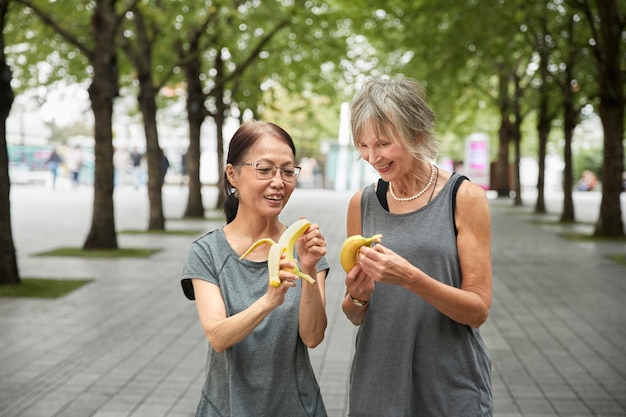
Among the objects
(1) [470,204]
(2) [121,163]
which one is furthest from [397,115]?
(2) [121,163]

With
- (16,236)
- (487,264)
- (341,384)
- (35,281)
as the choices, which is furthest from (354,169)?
(487,264)

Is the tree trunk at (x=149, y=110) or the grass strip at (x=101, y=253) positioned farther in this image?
the tree trunk at (x=149, y=110)

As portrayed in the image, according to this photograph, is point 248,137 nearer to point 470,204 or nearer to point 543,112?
point 470,204

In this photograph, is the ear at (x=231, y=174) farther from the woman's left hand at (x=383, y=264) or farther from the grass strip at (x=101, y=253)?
the grass strip at (x=101, y=253)

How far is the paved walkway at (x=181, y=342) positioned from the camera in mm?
6430

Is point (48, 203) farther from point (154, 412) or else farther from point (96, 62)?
point (154, 412)

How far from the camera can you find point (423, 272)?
2.71 meters

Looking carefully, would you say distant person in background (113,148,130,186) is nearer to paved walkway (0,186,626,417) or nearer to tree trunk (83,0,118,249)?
tree trunk (83,0,118,249)

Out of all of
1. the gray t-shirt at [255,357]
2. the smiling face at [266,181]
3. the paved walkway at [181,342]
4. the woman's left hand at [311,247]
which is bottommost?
the paved walkway at [181,342]

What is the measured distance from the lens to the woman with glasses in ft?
9.00

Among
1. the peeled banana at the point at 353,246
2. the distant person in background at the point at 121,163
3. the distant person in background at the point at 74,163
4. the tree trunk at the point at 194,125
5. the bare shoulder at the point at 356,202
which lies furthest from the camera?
the distant person in background at the point at 121,163

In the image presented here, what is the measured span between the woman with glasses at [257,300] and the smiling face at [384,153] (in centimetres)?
23

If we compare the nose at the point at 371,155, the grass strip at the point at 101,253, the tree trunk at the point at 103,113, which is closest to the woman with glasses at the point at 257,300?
the nose at the point at 371,155

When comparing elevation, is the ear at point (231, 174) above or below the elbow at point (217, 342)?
above
